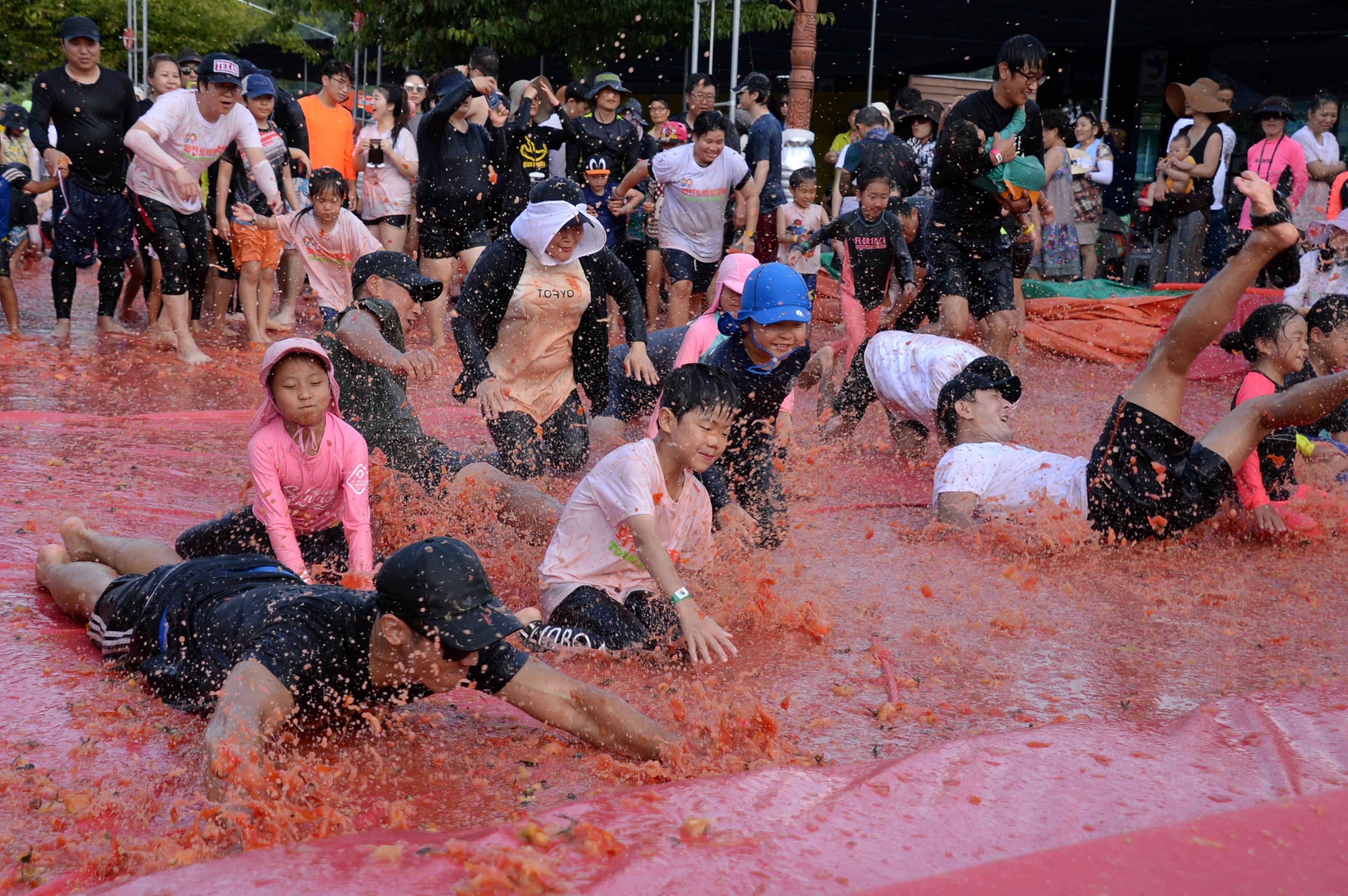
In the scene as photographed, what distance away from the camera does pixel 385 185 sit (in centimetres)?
1042

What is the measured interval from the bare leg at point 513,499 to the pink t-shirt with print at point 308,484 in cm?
80

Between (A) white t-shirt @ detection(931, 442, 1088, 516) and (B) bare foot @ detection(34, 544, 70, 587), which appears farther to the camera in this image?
(A) white t-shirt @ detection(931, 442, 1088, 516)

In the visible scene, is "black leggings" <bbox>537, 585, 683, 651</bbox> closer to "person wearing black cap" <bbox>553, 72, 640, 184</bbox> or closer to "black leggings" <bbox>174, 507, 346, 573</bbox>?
"black leggings" <bbox>174, 507, 346, 573</bbox>

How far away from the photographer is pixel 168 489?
555 cm

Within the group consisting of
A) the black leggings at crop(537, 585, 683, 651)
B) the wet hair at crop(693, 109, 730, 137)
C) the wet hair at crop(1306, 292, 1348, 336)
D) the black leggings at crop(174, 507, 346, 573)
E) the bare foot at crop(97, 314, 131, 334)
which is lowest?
the black leggings at crop(537, 585, 683, 651)

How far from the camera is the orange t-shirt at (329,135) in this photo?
1090 centimetres

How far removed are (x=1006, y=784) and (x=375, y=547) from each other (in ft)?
8.99

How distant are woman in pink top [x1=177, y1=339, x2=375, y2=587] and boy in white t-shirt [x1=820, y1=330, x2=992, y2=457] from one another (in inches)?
128

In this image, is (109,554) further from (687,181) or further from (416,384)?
(687,181)

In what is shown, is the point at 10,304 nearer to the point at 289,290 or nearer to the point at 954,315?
the point at 289,290

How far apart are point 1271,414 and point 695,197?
5.67 m

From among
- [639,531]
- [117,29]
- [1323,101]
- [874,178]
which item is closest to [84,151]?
[874,178]

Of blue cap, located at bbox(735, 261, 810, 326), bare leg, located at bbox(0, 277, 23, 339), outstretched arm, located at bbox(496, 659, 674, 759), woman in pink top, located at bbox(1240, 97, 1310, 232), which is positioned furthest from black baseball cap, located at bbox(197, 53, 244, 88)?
woman in pink top, located at bbox(1240, 97, 1310, 232)

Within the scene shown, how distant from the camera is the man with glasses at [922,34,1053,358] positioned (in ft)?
22.9
